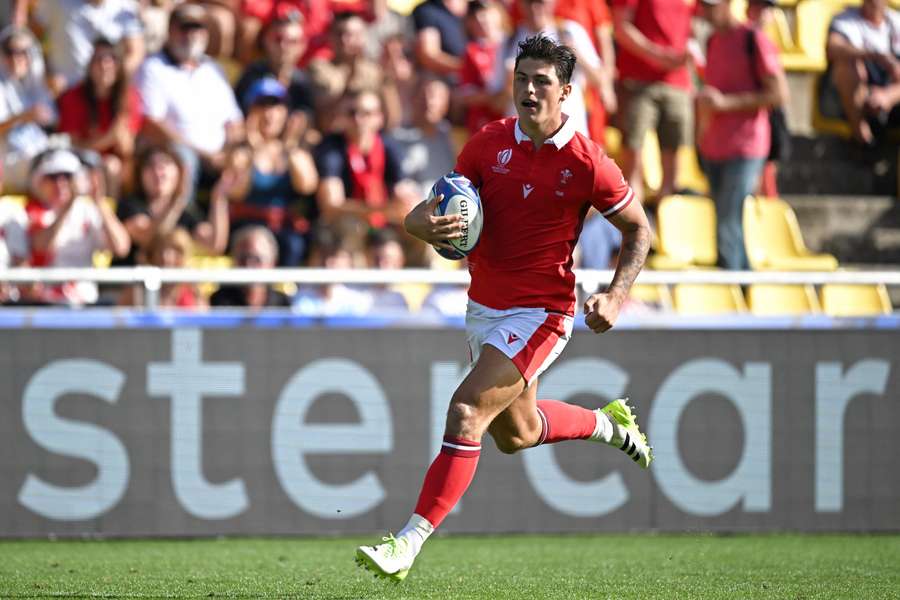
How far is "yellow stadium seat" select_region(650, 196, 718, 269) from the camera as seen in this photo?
12266 millimetres

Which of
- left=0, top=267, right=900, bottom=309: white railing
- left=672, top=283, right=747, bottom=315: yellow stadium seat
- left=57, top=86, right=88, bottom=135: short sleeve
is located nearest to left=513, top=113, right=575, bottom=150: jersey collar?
left=0, top=267, right=900, bottom=309: white railing

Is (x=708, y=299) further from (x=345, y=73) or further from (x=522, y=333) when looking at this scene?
(x=522, y=333)

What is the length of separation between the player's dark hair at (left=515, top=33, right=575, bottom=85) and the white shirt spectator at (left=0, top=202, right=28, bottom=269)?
→ 5318mm

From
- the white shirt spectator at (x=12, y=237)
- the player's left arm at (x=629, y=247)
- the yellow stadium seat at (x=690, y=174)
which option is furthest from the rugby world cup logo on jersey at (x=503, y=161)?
the yellow stadium seat at (x=690, y=174)

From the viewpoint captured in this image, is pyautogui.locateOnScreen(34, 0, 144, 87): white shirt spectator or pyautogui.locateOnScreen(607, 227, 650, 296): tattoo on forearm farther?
pyautogui.locateOnScreen(34, 0, 144, 87): white shirt spectator

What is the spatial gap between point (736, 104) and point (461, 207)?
611 cm

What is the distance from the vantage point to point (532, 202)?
679 cm

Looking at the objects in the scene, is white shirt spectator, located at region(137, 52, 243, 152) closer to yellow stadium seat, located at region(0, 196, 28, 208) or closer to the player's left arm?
yellow stadium seat, located at region(0, 196, 28, 208)

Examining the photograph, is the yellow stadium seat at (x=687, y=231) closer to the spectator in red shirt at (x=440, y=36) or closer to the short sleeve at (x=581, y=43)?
the short sleeve at (x=581, y=43)

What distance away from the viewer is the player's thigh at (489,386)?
6.51 metres

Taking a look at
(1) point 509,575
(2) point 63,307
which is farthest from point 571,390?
(2) point 63,307

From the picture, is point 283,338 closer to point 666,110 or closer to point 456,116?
point 456,116

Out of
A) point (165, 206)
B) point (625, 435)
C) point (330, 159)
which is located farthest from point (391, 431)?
point (330, 159)

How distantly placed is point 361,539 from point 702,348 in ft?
8.82
